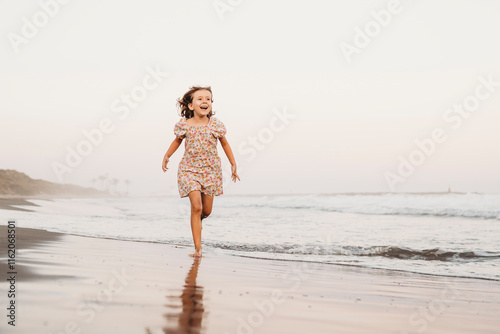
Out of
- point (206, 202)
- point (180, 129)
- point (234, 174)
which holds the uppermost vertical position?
point (180, 129)

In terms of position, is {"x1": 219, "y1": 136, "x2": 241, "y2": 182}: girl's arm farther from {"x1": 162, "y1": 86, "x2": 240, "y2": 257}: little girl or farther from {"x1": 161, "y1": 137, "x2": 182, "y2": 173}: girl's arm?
{"x1": 161, "y1": 137, "x2": 182, "y2": 173}: girl's arm

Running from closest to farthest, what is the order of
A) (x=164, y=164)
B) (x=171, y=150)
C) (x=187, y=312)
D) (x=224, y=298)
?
(x=187, y=312)
(x=224, y=298)
(x=164, y=164)
(x=171, y=150)

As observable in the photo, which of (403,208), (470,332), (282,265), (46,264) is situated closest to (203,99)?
(282,265)

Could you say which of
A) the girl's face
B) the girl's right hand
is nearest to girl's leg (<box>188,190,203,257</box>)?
the girl's right hand

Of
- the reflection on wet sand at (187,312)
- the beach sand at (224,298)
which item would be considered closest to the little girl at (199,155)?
the beach sand at (224,298)

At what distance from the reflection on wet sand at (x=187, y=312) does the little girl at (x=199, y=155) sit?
2.61m

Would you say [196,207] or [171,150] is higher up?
[171,150]

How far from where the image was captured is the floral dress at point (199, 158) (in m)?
6.25

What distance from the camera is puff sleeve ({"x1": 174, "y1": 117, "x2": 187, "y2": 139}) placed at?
6.28 m

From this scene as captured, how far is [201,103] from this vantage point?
20.5 feet

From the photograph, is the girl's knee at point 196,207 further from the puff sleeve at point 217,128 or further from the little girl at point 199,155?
the puff sleeve at point 217,128

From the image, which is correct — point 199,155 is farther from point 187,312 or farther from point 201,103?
point 187,312

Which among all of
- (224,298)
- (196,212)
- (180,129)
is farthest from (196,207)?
(224,298)

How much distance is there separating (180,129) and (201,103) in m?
0.42
